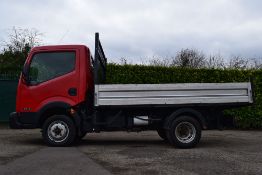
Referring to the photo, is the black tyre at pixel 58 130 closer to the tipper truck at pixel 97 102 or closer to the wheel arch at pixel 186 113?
the tipper truck at pixel 97 102

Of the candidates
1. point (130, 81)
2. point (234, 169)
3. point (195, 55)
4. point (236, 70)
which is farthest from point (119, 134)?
point (195, 55)

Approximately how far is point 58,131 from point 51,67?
160 centimetres

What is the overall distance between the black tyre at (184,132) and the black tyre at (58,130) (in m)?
2.41

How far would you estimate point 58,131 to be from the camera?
10570 millimetres

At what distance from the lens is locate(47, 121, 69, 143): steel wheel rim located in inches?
415

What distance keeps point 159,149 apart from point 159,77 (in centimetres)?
634

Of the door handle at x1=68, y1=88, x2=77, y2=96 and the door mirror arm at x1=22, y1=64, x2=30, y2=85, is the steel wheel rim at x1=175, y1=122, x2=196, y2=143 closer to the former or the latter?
the door handle at x1=68, y1=88, x2=77, y2=96

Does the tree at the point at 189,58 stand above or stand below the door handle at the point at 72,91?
above

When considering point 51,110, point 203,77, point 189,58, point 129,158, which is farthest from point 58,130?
point 189,58

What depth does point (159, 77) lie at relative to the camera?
1625 cm

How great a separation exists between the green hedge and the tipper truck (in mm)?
5337

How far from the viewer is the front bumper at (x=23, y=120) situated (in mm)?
10641

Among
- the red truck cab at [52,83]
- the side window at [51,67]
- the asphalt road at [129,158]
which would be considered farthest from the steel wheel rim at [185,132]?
the side window at [51,67]

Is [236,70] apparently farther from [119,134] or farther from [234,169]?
[234,169]
